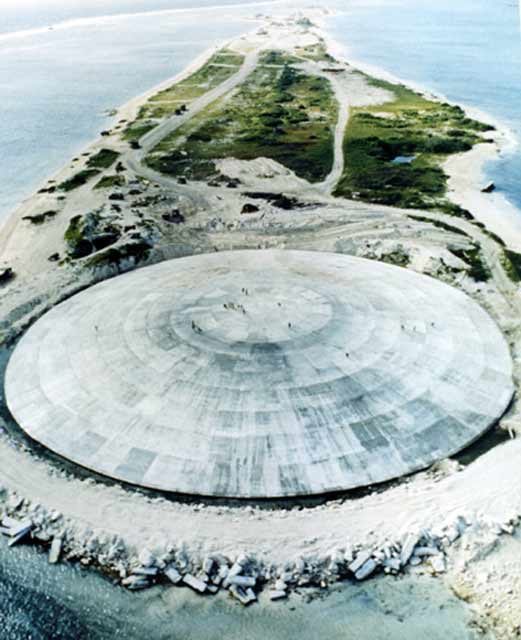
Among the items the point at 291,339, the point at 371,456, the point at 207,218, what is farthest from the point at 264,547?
the point at 207,218

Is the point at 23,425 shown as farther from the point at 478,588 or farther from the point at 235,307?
the point at 478,588

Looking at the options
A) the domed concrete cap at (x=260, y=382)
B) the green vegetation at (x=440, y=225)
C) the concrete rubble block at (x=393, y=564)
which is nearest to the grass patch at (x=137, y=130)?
the green vegetation at (x=440, y=225)

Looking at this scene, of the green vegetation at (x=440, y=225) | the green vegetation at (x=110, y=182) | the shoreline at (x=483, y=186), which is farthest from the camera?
the green vegetation at (x=110, y=182)

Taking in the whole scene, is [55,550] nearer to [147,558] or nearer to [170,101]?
[147,558]

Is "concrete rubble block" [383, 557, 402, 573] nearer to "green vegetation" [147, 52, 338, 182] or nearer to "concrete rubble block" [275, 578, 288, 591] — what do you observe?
"concrete rubble block" [275, 578, 288, 591]

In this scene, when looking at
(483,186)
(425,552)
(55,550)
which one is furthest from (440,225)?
(55,550)

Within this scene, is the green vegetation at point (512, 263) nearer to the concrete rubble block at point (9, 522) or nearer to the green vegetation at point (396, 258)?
the green vegetation at point (396, 258)

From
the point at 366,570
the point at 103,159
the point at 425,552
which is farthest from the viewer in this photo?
the point at 103,159
